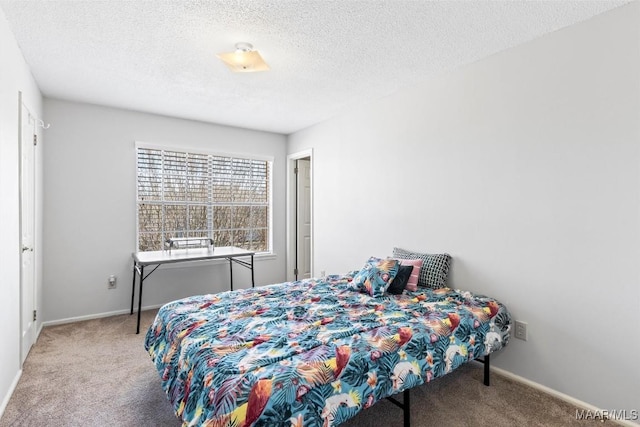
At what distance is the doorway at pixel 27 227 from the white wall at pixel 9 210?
11cm

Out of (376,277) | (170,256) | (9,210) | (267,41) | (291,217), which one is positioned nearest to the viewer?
(9,210)

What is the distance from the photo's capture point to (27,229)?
111 inches

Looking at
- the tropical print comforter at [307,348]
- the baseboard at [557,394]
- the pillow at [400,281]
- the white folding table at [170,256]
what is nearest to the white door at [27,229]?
the white folding table at [170,256]

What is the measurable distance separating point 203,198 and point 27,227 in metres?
1.96

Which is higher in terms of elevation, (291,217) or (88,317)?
(291,217)

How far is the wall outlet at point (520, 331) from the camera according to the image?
95.3 inches

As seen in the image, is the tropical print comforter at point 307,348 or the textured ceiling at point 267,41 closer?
the tropical print comforter at point 307,348

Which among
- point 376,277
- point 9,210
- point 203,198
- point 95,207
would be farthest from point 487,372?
point 95,207

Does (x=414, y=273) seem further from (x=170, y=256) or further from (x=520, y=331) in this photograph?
(x=170, y=256)

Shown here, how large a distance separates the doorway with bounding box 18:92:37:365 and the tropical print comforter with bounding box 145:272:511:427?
1.21 metres

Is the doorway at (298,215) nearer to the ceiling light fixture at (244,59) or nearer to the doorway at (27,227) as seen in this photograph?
the ceiling light fixture at (244,59)

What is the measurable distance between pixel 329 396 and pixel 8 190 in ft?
7.63

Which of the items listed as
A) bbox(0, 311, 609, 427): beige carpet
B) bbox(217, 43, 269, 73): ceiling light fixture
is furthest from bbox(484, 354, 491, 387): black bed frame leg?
bbox(217, 43, 269, 73): ceiling light fixture

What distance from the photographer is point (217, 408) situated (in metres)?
1.36
